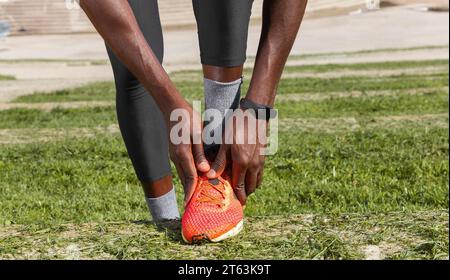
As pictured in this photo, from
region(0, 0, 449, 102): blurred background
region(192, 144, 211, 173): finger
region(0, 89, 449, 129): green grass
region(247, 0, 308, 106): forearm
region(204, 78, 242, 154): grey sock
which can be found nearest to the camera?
region(192, 144, 211, 173): finger

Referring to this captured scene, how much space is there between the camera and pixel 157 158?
353cm

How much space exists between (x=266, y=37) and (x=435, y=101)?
8.33m

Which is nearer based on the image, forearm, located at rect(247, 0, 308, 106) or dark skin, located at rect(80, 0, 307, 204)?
dark skin, located at rect(80, 0, 307, 204)

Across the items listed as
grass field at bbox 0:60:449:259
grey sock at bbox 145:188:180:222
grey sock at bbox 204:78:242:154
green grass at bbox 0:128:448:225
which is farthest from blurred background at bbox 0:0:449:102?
grey sock at bbox 204:78:242:154

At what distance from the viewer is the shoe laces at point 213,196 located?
10.0 ft

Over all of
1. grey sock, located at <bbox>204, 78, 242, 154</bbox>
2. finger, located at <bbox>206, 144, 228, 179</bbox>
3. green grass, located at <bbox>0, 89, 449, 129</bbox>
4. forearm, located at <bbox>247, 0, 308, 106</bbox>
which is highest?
forearm, located at <bbox>247, 0, 308, 106</bbox>

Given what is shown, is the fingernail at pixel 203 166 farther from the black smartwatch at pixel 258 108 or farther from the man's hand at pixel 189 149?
the black smartwatch at pixel 258 108

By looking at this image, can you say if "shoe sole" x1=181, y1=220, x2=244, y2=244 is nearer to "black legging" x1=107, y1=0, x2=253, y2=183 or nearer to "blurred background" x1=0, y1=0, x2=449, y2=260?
"blurred background" x1=0, y1=0, x2=449, y2=260

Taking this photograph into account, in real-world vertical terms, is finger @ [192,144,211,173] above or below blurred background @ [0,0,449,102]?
above

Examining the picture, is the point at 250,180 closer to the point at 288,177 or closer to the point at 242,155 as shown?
the point at 242,155

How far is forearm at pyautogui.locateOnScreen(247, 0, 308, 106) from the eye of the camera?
3.15 meters

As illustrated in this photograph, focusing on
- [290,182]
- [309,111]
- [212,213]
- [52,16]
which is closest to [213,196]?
[212,213]

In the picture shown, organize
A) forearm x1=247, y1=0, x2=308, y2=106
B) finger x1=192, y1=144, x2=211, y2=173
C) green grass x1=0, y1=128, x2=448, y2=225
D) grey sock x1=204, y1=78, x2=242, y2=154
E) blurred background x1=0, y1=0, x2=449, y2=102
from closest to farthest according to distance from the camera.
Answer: finger x1=192, y1=144, x2=211, y2=173
forearm x1=247, y1=0, x2=308, y2=106
grey sock x1=204, y1=78, x2=242, y2=154
green grass x1=0, y1=128, x2=448, y2=225
blurred background x1=0, y1=0, x2=449, y2=102

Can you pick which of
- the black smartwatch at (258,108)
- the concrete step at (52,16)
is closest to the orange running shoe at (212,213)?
the black smartwatch at (258,108)
